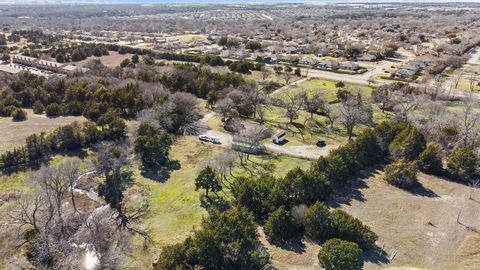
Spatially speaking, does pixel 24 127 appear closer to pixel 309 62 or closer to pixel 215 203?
pixel 215 203

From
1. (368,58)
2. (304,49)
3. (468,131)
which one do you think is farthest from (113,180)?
(304,49)

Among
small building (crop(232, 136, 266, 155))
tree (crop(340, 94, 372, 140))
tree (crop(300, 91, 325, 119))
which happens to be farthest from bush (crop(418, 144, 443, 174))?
tree (crop(300, 91, 325, 119))

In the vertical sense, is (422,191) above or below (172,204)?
above

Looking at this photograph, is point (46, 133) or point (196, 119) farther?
point (196, 119)

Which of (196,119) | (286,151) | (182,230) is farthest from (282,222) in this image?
(196,119)

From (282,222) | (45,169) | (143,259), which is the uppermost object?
(45,169)

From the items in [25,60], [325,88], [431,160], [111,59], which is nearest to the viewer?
[431,160]

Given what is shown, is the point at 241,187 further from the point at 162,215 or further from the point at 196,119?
the point at 196,119
